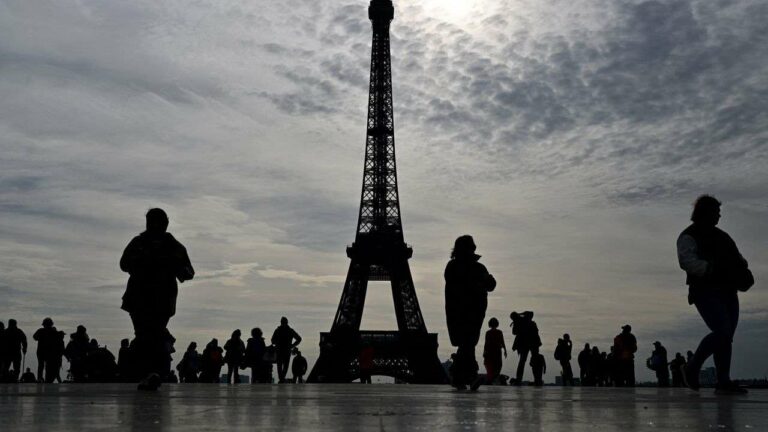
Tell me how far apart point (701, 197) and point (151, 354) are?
19.2ft

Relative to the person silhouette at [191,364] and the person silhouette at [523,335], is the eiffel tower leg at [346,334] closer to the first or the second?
the person silhouette at [191,364]

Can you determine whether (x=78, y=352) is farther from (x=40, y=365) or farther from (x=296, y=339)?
(x=296, y=339)

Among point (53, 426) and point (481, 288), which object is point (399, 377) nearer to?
point (481, 288)

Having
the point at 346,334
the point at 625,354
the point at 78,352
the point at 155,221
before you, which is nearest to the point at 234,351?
the point at 78,352

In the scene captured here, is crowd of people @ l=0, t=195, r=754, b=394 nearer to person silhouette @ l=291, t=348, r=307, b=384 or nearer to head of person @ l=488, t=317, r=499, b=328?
head of person @ l=488, t=317, r=499, b=328

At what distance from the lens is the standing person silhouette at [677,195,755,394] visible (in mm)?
9297

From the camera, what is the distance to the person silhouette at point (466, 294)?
11039mm

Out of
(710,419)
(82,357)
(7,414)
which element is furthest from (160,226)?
(82,357)

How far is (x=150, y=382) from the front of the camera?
9.26 m

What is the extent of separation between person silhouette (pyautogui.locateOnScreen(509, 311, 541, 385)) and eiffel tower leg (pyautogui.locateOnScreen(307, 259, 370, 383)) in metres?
36.8

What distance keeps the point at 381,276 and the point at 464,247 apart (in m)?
55.0

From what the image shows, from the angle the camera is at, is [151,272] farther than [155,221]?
No

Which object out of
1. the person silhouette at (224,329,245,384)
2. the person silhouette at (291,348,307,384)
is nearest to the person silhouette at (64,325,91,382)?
the person silhouette at (224,329,245,384)

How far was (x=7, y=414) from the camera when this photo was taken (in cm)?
518
